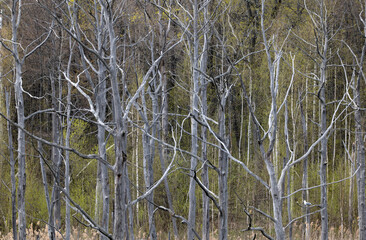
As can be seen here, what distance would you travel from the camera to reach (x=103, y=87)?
4547 mm

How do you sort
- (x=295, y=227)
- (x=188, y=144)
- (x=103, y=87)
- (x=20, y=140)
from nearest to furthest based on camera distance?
1. (x=103, y=87)
2. (x=20, y=140)
3. (x=295, y=227)
4. (x=188, y=144)

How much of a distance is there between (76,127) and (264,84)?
6712 millimetres

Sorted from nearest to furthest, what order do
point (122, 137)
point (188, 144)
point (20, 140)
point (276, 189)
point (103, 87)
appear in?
point (122, 137), point (276, 189), point (103, 87), point (20, 140), point (188, 144)

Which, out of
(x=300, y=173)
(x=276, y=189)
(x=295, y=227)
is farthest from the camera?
(x=300, y=173)

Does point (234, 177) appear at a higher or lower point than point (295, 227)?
higher

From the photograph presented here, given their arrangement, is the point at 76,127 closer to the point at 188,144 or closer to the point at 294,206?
the point at 188,144

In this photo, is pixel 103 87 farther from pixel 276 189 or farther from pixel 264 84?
pixel 264 84

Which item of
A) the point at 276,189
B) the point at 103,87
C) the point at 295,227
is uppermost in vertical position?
the point at 103,87

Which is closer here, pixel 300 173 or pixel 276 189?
pixel 276 189

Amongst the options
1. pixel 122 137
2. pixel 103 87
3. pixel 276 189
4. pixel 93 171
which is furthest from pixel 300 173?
pixel 122 137

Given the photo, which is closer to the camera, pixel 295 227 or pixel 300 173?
pixel 295 227

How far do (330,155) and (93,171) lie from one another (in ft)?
27.3

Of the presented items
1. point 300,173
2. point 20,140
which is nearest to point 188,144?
point 300,173

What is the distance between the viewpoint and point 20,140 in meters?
4.89
